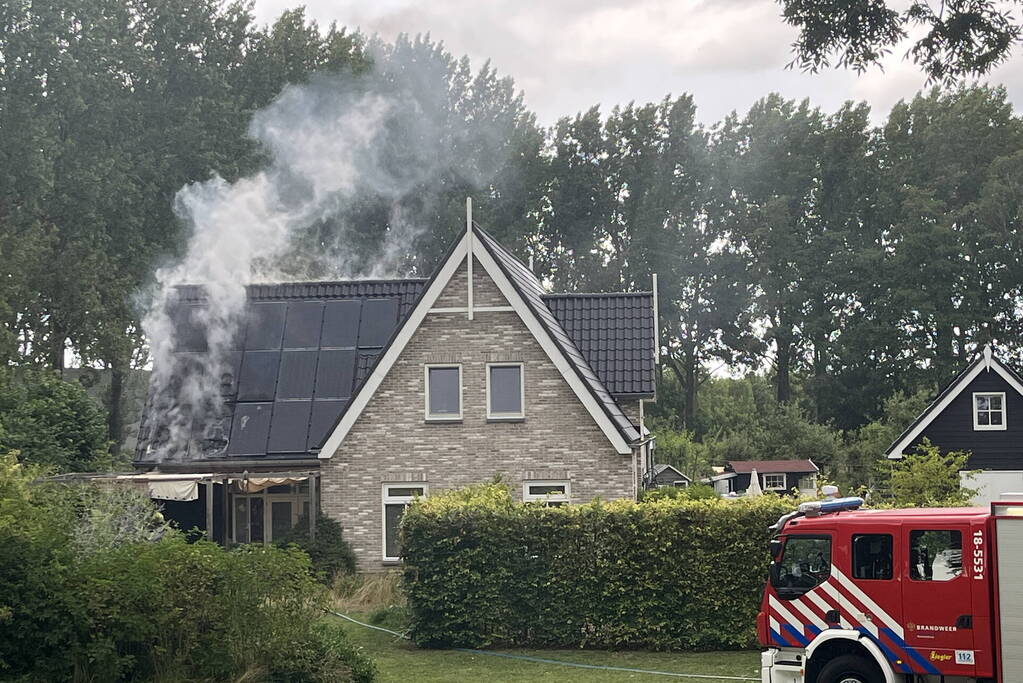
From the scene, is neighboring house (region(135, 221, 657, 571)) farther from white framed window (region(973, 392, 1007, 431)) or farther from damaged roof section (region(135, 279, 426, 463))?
white framed window (region(973, 392, 1007, 431))

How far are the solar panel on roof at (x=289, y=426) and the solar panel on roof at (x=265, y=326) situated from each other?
198 cm

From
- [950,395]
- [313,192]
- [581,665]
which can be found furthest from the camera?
[313,192]

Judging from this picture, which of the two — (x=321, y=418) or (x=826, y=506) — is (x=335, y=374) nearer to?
(x=321, y=418)

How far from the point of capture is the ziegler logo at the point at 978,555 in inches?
551

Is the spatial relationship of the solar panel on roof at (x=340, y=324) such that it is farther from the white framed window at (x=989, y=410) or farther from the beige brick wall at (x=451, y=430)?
the white framed window at (x=989, y=410)

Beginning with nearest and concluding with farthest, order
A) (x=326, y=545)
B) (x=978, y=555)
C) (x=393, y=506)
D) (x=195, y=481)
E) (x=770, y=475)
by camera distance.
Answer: (x=978, y=555) → (x=195, y=481) → (x=326, y=545) → (x=393, y=506) → (x=770, y=475)

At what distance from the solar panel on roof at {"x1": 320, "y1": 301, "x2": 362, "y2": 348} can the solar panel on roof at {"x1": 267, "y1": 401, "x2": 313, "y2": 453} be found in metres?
1.96

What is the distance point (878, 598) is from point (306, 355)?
2092 centimetres

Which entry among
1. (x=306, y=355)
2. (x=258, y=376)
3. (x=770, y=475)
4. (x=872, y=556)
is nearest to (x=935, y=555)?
(x=872, y=556)

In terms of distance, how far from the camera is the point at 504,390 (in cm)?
2945

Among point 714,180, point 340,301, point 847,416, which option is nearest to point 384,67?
point 714,180

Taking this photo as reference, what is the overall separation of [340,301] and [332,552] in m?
8.17

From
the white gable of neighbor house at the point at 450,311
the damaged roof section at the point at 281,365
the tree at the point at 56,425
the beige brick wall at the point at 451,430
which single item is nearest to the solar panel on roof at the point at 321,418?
the damaged roof section at the point at 281,365

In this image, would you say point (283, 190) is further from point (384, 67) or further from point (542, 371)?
point (542, 371)
